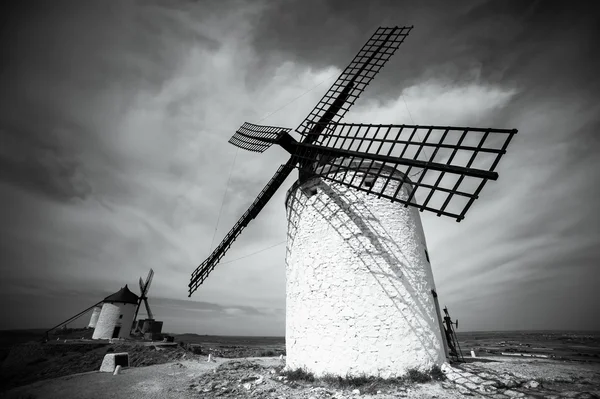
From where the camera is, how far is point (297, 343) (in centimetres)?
826

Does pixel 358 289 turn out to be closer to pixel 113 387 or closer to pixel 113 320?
pixel 113 387

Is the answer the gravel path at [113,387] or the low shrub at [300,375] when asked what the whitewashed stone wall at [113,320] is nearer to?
the gravel path at [113,387]

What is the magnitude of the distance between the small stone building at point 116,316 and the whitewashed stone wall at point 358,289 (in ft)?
81.5

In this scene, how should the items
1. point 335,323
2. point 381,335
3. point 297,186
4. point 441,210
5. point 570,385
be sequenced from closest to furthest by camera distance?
point 441,210 → point 570,385 → point 381,335 → point 335,323 → point 297,186

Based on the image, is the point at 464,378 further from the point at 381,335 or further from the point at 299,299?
the point at 299,299

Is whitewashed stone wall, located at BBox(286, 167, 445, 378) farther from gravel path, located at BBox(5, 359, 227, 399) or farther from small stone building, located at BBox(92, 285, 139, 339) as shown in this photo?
small stone building, located at BBox(92, 285, 139, 339)

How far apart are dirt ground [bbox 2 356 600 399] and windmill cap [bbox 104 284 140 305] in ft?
61.9

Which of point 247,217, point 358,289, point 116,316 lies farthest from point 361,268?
point 116,316

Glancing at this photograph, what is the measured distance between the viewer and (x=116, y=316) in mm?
24516

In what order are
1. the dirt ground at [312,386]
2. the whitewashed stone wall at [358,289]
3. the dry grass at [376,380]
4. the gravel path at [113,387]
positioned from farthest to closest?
the gravel path at [113,387], the whitewashed stone wall at [358,289], the dry grass at [376,380], the dirt ground at [312,386]

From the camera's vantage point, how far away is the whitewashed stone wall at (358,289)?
6.97 m

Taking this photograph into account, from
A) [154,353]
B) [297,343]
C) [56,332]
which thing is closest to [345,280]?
[297,343]

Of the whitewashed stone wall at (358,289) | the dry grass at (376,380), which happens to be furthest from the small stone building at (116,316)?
the dry grass at (376,380)

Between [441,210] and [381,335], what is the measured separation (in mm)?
4028
